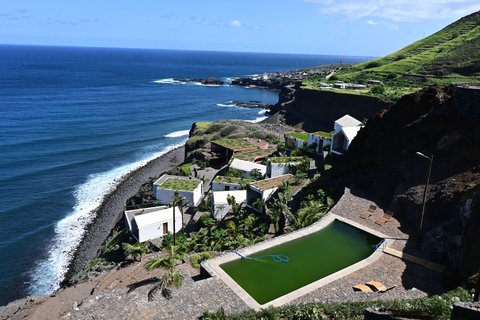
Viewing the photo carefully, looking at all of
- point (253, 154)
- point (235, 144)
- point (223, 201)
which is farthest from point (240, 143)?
point (223, 201)

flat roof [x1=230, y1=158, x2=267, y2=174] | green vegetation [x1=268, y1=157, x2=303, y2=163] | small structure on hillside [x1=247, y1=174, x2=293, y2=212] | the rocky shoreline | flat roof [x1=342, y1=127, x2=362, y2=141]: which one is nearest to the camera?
small structure on hillside [x1=247, y1=174, x2=293, y2=212]

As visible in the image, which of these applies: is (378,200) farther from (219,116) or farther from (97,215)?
(219,116)

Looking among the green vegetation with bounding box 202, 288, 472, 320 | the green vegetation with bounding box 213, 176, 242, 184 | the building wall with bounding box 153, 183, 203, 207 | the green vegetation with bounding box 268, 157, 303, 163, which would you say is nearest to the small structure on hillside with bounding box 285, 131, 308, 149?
the green vegetation with bounding box 268, 157, 303, 163

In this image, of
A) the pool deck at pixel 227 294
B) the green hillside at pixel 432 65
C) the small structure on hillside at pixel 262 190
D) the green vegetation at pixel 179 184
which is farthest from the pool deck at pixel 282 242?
the green hillside at pixel 432 65

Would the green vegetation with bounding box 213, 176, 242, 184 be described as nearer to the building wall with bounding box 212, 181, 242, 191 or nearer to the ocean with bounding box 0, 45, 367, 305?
the building wall with bounding box 212, 181, 242, 191

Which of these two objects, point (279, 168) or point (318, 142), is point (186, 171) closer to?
point (279, 168)

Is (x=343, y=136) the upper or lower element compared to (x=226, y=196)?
upper

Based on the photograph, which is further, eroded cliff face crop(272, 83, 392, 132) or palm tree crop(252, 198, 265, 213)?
eroded cliff face crop(272, 83, 392, 132)
